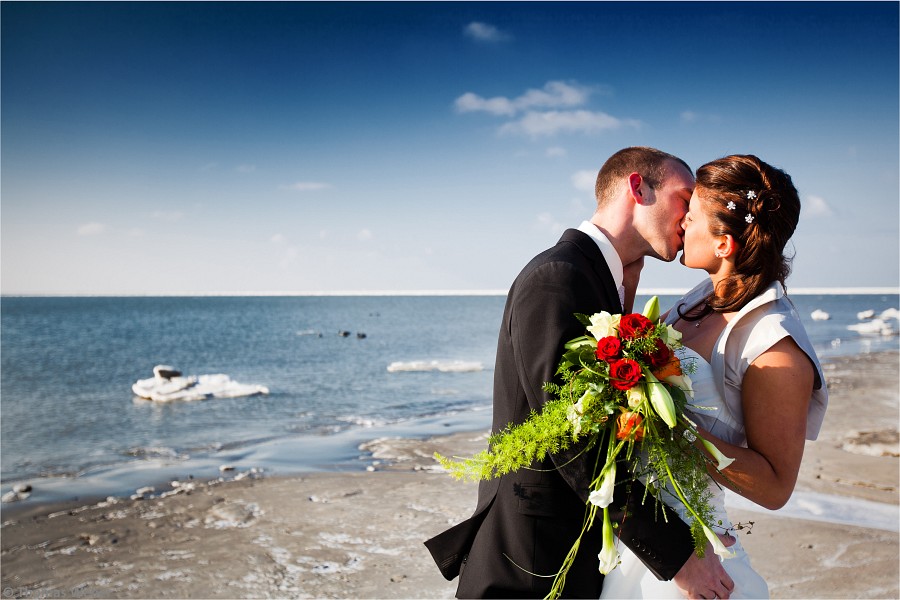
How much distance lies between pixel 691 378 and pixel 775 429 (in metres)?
0.42

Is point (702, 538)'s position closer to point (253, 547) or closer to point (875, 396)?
point (253, 547)

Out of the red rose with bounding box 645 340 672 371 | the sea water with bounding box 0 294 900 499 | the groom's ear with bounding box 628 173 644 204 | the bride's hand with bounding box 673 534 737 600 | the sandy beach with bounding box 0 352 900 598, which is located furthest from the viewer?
the sea water with bounding box 0 294 900 499

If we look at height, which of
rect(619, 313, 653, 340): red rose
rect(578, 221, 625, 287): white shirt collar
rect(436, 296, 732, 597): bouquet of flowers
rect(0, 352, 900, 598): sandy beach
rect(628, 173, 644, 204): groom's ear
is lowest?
rect(0, 352, 900, 598): sandy beach

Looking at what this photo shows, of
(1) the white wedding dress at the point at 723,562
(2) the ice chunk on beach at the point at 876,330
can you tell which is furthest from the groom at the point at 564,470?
(2) the ice chunk on beach at the point at 876,330

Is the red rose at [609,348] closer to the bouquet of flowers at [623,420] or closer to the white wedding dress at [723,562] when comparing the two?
the bouquet of flowers at [623,420]

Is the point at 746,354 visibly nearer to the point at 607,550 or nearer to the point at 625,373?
the point at 625,373

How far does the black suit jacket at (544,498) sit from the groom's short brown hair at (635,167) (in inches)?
20.9

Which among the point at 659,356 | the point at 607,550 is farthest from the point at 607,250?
A: the point at 607,550

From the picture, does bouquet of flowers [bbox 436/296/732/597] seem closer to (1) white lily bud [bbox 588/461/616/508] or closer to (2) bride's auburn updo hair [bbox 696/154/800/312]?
(1) white lily bud [bbox 588/461/616/508]

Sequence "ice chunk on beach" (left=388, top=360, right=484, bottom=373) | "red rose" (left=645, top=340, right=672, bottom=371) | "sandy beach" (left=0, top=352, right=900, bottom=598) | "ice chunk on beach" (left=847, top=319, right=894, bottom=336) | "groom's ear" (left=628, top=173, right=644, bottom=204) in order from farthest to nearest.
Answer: "ice chunk on beach" (left=847, top=319, right=894, bottom=336)
"ice chunk on beach" (left=388, top=360, right=484, bottom=373)
"sandy beach" (left=0, top=352, right=900, bottom=598)
"groom's ear" (left=628, top=173, right=644, bottom=204)
"red rose" (left=645, top=340, right=672, bottom=371)

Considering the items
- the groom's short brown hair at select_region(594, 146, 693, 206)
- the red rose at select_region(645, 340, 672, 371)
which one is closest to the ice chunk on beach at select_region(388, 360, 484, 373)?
the groom's short brown hair at select_region(594, 146, 693, 206)

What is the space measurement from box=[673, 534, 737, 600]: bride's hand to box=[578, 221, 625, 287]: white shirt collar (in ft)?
4.34

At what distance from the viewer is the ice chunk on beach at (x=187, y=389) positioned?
21909 millimetres

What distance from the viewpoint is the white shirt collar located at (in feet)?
10.5
